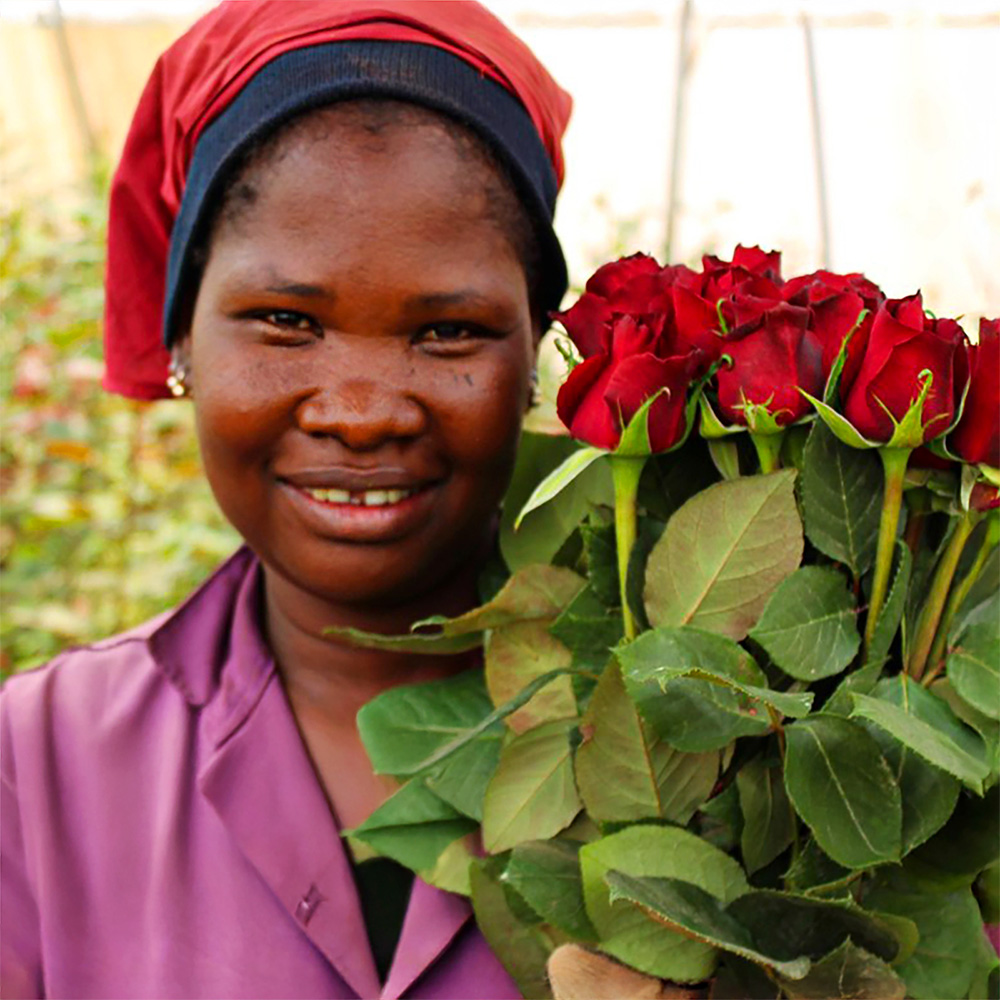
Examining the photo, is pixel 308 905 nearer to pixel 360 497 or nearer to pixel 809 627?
pixel 360 497

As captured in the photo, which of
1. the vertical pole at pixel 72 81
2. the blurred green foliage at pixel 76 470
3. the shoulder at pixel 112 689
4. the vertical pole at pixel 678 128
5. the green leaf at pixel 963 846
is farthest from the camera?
the vertical pole at pixel 72 81

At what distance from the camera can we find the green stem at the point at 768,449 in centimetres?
91

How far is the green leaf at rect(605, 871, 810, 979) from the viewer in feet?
2.70

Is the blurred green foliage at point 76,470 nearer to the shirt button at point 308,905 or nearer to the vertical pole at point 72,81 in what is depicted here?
the vertical pole at point 72,81

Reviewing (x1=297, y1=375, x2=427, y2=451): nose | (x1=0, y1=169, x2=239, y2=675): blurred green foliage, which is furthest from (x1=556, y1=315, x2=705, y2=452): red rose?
(x1=0, y1=169, x2=239, y2=675): blurred green foliage

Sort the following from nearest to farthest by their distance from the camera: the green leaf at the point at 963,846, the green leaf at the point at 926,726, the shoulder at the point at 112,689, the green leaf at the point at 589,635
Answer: the green leaf at the point at 926,726 → the green leaf at the point at 963,846 → the green leaf at the point at 589,635 → the shoulder at the point at 112,689

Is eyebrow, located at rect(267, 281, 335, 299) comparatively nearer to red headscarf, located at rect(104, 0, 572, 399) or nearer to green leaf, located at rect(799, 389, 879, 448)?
red headscarf, located at rect(104, 0, 572, 399)

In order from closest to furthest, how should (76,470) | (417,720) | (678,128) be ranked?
1. (417,720)
2. (76,470)
3. (678,128)

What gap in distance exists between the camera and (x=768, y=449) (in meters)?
0.91

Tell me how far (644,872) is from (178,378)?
2.29 feet

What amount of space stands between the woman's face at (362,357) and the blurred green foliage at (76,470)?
1125 mm

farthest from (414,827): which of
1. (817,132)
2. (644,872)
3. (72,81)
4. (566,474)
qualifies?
(72,81)

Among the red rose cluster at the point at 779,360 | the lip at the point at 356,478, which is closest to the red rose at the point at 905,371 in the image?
the red rose cluster at the point at 779,360

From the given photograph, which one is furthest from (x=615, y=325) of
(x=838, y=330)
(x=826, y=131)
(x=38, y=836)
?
(x=826, y=131)
